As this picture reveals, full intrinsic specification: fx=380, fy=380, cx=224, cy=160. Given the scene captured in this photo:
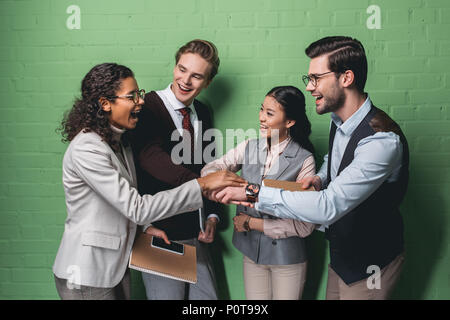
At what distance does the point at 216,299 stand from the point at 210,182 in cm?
86

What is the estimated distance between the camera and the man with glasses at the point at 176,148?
2184 mm

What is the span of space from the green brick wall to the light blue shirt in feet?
2.62

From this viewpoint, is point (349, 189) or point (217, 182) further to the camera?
point (217, 182)

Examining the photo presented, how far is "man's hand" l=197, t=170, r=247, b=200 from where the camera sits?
6.62 ft

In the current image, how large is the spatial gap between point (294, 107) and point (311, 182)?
449mm

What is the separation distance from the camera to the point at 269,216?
222cm

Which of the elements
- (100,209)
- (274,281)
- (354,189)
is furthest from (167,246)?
(354,189)

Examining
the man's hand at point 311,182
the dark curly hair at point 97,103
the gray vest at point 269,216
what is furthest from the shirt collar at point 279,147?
the dark curly hair at point 97,103

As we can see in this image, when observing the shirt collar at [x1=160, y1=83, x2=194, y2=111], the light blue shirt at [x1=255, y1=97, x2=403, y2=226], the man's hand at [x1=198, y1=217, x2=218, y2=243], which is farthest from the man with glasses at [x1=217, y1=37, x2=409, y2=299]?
the shirt collar at [x1=160, y1=83, x2=194, y2=111]

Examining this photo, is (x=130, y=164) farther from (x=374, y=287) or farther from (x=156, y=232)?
(x=374, y=287)

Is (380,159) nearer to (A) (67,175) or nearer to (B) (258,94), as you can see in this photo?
(B) (258,94)

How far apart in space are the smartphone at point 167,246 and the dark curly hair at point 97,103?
0.58 m

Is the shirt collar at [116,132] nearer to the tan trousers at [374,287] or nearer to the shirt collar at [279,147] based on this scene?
the shirt collar at [279,147]

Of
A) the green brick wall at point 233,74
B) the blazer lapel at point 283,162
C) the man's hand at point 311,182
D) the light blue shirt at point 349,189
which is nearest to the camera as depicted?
the light blue shirt at point 349,189
